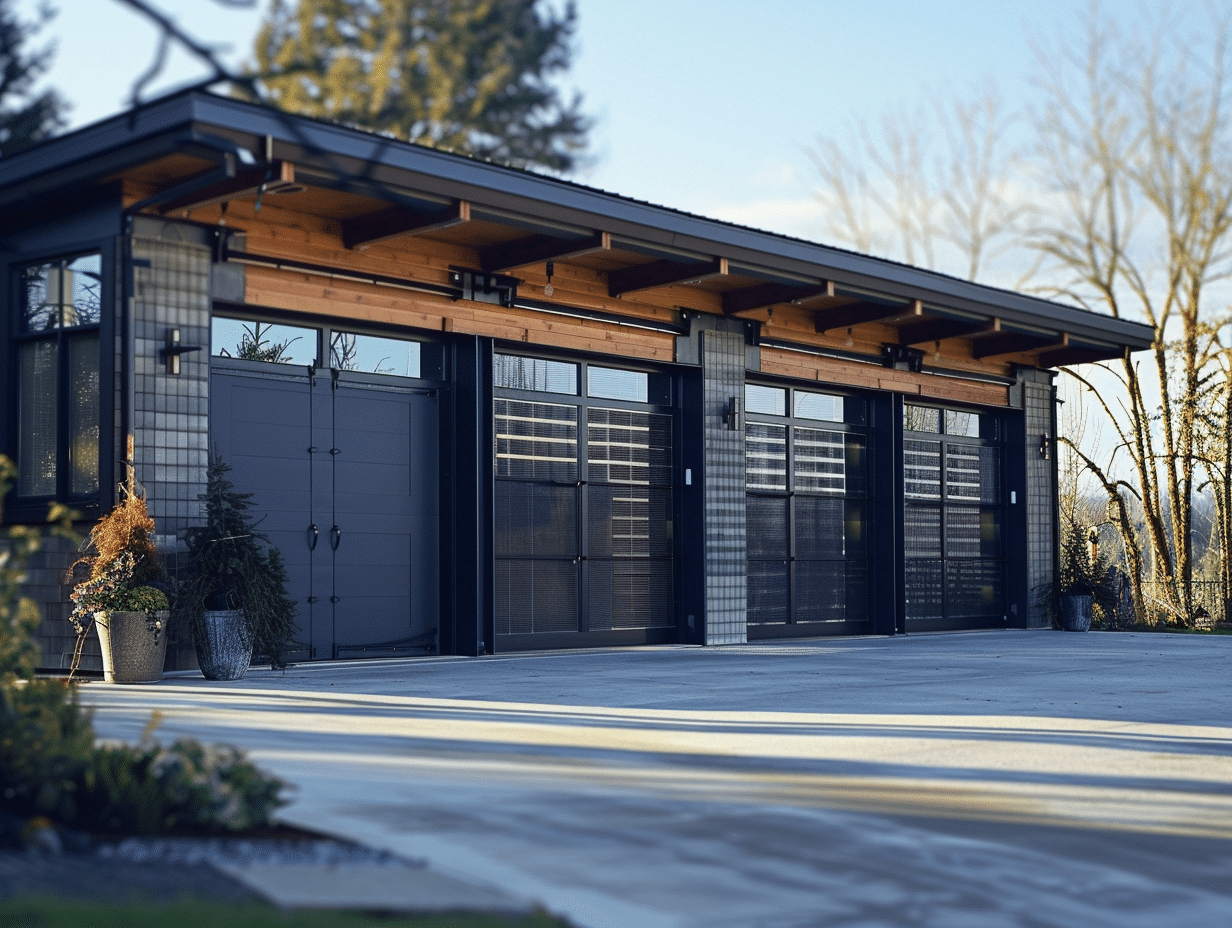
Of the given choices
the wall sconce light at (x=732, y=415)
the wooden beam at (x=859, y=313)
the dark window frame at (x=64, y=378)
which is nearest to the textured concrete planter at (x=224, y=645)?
the dark window frame at (x=64, y=378)

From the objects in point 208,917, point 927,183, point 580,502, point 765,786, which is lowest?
point 765,786

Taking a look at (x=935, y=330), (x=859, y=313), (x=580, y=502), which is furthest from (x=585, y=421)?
(x=935, y=330)

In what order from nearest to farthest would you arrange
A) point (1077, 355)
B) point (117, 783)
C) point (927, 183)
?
1. point (117, 783)
2. point (1077, 355)
3. point (927, 183)

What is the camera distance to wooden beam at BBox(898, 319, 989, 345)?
17703 mm

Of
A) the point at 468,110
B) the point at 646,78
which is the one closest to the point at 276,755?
the point at 646,78

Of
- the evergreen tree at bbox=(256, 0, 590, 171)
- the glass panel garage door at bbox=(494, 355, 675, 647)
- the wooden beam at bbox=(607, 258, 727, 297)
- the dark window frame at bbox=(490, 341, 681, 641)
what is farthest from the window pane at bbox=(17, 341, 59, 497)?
the wooden beam at bbox=(607, 258, 727, 297)

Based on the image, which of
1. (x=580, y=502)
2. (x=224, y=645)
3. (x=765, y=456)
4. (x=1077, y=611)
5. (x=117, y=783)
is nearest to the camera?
(x=117, y=783)

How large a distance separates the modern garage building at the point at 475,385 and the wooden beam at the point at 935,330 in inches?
1.7

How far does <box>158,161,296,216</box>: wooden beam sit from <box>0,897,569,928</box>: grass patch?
755cm

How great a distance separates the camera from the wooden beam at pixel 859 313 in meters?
16.4

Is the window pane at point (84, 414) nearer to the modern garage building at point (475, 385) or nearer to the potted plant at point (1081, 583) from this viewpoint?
the modern garage building at point (475, 385)

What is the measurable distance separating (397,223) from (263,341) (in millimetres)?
1504

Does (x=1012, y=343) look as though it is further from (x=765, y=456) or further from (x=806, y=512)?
(x=765, y=456)

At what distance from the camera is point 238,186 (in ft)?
34.1
